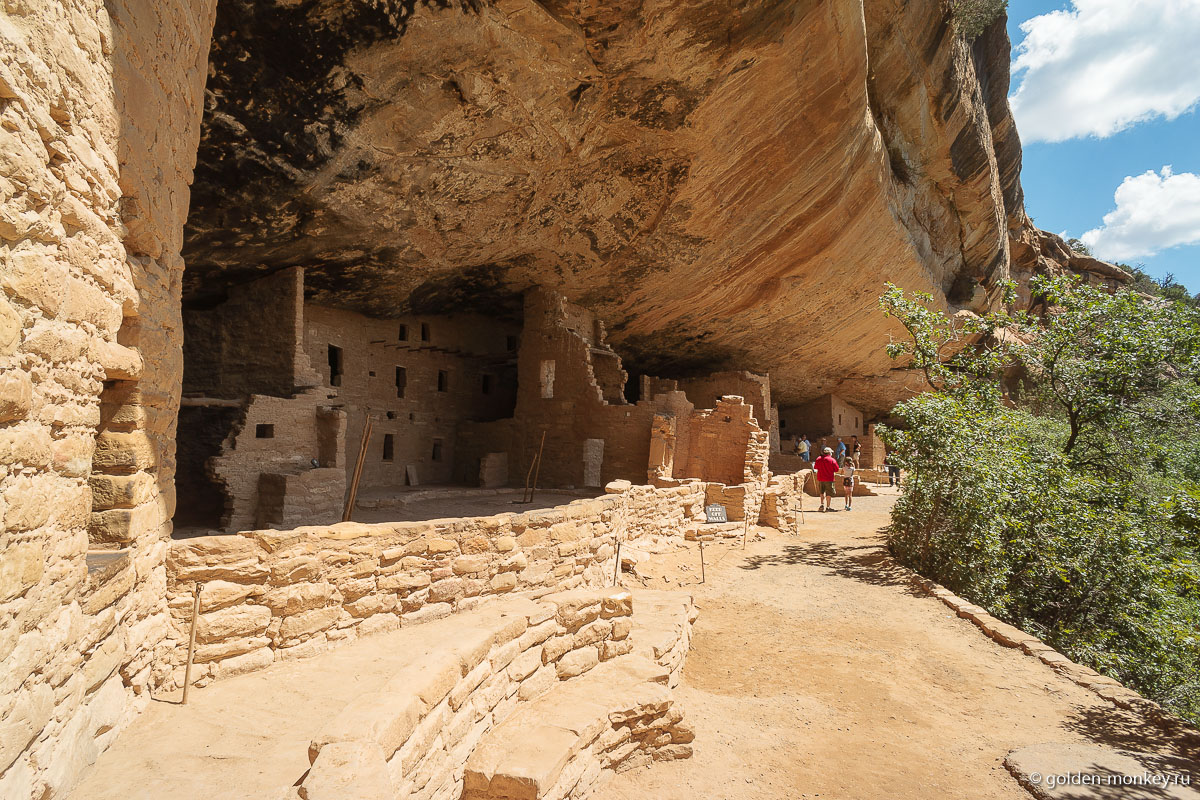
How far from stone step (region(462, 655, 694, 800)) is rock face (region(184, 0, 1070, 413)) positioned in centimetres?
675

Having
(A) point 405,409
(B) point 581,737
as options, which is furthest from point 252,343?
(B) point 581,737

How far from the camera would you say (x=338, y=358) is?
1298 cm

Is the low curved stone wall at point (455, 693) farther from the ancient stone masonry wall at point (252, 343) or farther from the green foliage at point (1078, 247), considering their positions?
the green foliage at point (1078, 247)

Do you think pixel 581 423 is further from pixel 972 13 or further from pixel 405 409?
pixel 972 13

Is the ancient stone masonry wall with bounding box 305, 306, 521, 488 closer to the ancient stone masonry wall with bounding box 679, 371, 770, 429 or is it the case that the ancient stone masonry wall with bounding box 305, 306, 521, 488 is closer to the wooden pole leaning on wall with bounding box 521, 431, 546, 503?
the wooden pole leaning on wall with bounding box 521, 431, 546, 503

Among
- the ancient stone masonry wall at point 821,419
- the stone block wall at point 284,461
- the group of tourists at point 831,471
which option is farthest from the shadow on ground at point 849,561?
the ancient stone masonry wall at point 821,419

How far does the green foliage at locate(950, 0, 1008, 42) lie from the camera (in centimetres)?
1279

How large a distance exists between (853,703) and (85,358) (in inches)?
225

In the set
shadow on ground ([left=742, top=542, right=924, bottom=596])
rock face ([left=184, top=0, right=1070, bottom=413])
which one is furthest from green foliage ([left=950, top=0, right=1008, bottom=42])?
shadow on ground ([left=742, top=542, right=924, bottom=596])

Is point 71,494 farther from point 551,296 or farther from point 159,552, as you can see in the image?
point 551,296

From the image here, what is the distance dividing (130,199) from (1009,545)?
10357mm

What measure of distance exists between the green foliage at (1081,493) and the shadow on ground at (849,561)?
0.46 m

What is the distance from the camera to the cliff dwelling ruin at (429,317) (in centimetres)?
230

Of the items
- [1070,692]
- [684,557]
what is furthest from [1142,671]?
[684,557]
